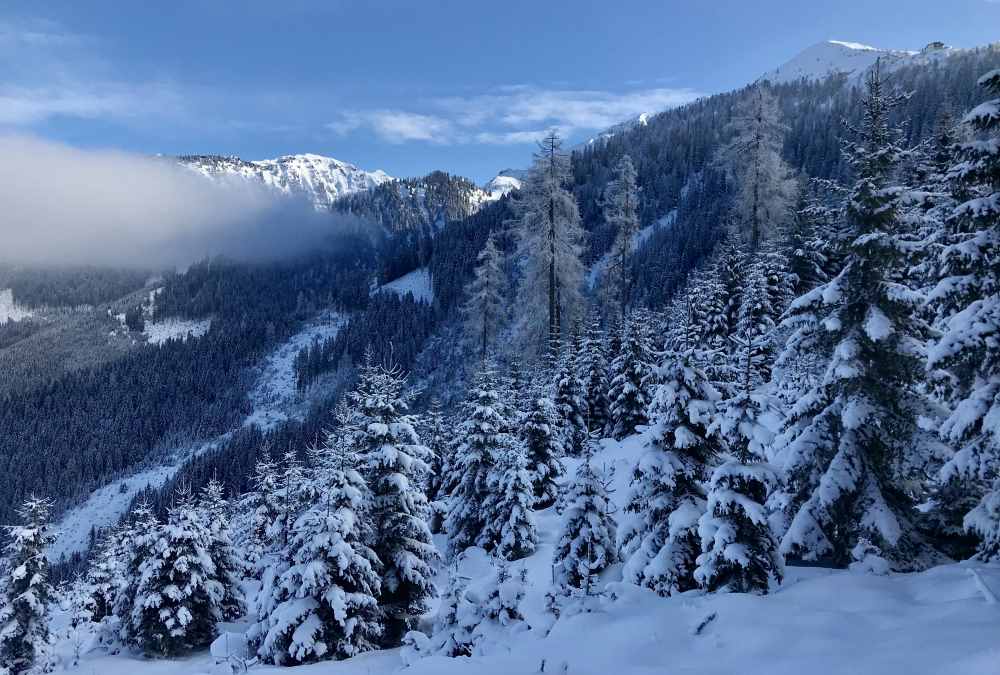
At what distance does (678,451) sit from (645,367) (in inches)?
650

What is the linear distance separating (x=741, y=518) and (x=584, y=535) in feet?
17.1

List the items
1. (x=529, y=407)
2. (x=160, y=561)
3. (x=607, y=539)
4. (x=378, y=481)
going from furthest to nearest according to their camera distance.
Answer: (x=529, y=407), (x=160, y=561), (x=378, y=481), (x=607, y=539)

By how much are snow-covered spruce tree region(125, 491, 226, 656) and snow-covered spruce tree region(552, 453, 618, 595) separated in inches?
579

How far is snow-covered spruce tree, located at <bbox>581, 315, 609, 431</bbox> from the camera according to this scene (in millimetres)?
33250

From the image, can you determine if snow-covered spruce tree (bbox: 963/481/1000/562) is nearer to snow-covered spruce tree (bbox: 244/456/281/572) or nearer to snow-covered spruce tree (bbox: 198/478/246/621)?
snow-covered spruce tree (bbox: 198/478/246/621)

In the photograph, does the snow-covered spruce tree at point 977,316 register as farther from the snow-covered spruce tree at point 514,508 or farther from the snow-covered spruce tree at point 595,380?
the snow-covered spruce tree at point 595,380

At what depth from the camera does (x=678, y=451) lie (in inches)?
488

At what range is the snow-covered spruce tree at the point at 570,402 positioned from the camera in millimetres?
30750

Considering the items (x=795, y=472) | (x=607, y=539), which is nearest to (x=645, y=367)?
(x=607, y=539)

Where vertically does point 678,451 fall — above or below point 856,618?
above

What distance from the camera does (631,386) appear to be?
1160 inches

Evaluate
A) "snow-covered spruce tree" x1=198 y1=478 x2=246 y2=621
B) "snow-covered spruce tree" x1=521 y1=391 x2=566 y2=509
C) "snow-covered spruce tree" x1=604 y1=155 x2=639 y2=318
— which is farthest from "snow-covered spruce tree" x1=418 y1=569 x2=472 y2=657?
"snow-covered spruce tree" x1=604 y1=155 x2=639 y2=318

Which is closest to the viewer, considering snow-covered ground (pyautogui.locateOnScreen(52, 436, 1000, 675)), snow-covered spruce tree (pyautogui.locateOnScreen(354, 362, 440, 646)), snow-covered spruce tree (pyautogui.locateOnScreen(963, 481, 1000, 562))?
snow-covered ground (pyautogui.locateOnScreen(52, 436, 1000, 675))

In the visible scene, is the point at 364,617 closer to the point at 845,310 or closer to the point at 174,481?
the point at 845,310
